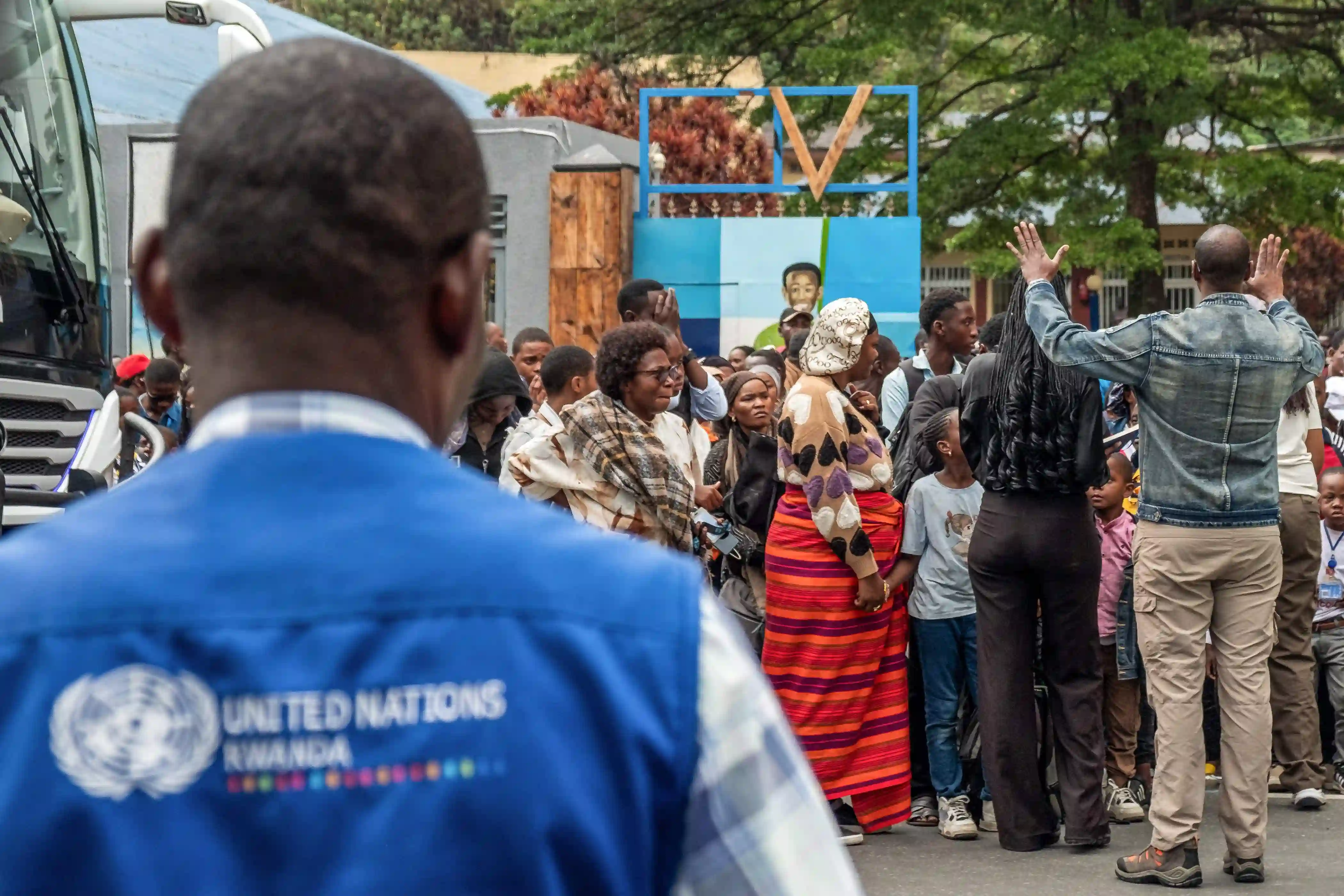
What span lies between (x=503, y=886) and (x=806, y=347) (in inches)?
226

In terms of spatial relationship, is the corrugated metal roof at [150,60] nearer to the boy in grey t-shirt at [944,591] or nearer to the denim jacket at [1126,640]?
the boy in grey t-shirt at [944,591]

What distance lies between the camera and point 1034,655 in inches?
265

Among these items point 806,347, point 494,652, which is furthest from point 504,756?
point 806,347

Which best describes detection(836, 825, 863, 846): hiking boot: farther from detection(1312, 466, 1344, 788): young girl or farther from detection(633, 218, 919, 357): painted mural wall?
detection(633, 218, 919, 357): painted mural wall

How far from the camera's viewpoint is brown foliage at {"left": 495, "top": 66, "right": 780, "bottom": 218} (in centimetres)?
2384

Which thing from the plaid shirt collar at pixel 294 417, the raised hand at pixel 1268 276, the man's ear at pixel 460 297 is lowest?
the plaid shirt collar at pixel 294 417

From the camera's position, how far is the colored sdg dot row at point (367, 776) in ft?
3.85

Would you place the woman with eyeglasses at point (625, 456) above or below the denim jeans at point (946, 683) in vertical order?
above

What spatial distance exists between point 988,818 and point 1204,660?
170 cm

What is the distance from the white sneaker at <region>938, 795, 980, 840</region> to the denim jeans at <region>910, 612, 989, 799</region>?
0.07 meters

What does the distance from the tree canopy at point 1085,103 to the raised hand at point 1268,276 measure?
11.9 meters

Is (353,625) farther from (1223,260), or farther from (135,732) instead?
(1223,260)

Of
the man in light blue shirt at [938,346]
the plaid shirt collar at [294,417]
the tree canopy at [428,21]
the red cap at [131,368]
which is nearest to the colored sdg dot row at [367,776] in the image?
the plaid shirt collar at [294,417]

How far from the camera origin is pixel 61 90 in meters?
7.14
